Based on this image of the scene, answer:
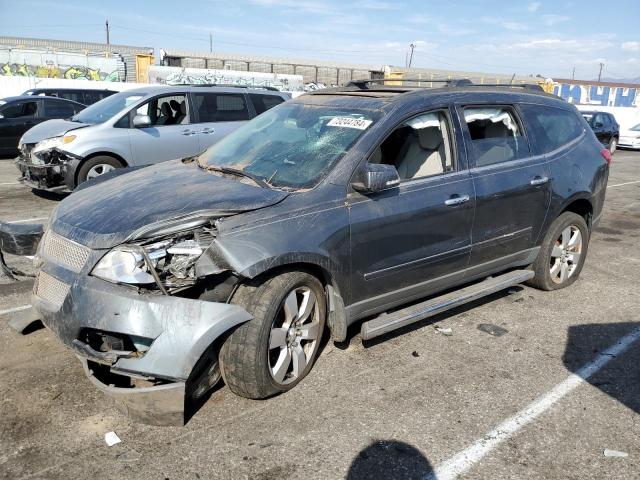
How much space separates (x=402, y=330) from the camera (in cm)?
439

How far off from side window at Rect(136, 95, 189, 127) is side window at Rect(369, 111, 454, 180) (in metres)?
6.00

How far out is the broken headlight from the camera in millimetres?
2885

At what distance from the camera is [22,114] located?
13.5 m

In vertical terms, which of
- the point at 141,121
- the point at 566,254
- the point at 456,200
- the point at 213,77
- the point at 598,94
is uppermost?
the point at 598,94

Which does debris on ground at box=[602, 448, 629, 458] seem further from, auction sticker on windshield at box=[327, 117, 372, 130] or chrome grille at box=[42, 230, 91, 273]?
chrome grille at box=[42, 230, 91, 273]

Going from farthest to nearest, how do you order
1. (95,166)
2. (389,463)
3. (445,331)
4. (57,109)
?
1. (57,109)
2. (95,166)
3. (445,331)
4. (389,463)

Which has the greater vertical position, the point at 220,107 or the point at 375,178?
the point at 220,107

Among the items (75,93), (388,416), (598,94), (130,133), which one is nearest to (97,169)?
(130,133)

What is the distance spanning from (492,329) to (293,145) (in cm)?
219

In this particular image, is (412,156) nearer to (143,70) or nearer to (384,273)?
(384,273)

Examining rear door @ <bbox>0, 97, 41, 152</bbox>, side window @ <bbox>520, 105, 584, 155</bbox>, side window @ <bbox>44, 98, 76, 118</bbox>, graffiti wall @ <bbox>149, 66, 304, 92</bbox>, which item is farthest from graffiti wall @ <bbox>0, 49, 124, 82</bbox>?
side window @ <bbox>520, 105, 584, 155</bbox>

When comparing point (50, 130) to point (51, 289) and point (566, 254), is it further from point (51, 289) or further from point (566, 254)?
point (566, 254)

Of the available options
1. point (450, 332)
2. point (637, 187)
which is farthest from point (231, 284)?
point (637, 187)

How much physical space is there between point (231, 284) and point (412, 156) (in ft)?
6.04
